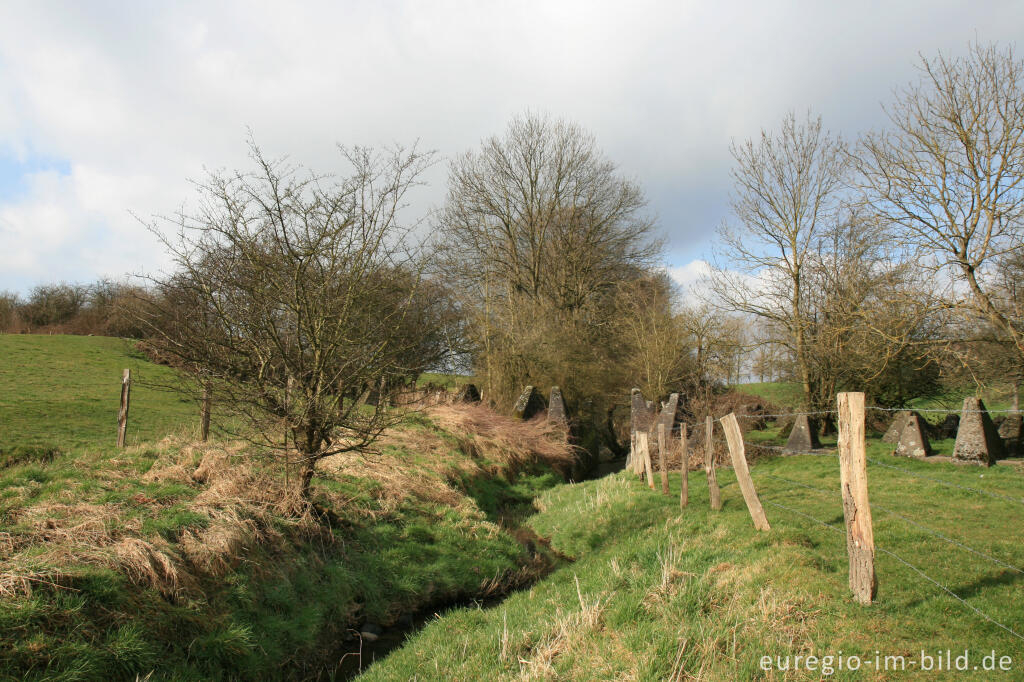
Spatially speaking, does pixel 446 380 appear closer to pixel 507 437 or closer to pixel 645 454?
pixel 507 437

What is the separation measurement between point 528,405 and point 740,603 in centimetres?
1599

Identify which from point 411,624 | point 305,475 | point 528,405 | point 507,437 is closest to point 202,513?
point 305,475

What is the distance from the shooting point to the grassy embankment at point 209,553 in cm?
461

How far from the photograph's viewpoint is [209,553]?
6035 mm

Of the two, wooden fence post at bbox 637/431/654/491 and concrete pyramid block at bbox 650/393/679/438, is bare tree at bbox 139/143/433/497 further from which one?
concrete pyramid block at bbox 650/393/679/438

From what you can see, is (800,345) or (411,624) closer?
(411,624)

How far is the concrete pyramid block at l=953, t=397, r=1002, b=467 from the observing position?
10.7 m

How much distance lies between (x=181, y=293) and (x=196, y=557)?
4.14 m

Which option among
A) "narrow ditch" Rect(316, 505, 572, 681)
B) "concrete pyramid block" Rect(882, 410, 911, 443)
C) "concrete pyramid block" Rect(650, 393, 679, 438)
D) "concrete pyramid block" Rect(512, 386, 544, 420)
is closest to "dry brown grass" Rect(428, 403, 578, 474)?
"concrete pyramid block" Rect(512, 386, 544, 420)

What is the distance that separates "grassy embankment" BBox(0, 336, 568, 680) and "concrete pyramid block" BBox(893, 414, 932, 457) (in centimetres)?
836

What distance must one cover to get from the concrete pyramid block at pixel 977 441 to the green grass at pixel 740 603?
79.4 inches

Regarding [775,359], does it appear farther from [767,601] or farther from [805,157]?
[767,601]

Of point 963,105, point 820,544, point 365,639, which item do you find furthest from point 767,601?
point 963,105

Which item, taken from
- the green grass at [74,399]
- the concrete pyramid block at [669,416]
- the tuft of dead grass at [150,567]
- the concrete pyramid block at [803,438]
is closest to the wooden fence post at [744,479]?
the tuft of dead grass at [150,567]
